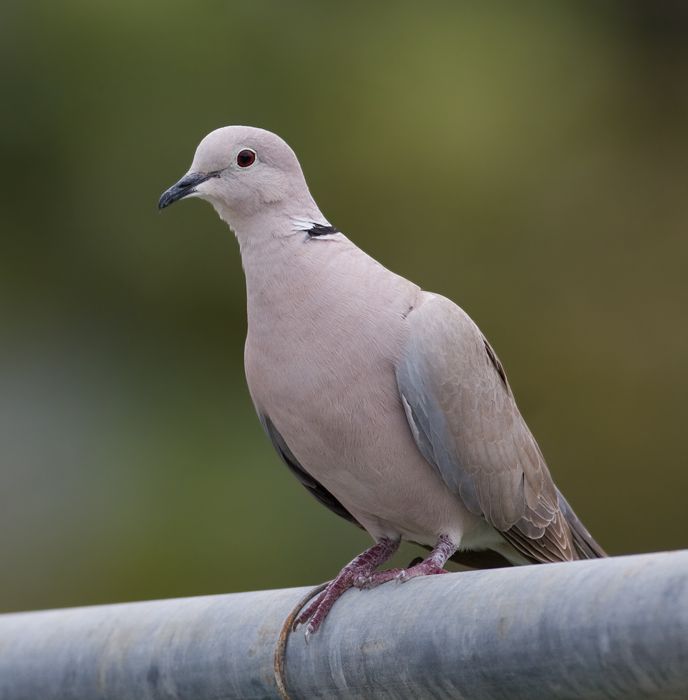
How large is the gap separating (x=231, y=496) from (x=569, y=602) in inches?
148

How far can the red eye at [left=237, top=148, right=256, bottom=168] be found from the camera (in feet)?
6.96

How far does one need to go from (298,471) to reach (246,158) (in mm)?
→ 779

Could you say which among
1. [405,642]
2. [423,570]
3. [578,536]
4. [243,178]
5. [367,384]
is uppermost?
[243,178]

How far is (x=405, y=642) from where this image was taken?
1.19m

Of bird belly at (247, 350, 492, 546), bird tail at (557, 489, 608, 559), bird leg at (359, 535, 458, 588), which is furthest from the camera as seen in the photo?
bird tail at (557, 489, 608, 559)

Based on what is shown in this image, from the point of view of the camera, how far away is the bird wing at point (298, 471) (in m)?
2.14

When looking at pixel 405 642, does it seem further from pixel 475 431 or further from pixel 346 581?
pixel 475 431

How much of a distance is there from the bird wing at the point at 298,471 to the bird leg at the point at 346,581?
0.54ft

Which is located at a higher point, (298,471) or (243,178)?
(243,178)

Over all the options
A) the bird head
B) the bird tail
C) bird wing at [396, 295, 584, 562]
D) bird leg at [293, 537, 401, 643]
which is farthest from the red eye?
the bird tail

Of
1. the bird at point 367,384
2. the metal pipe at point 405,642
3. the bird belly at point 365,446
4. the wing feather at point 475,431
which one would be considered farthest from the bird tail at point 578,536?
the metal pipe at point 405,642

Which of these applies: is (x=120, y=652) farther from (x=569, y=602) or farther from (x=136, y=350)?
(x=136, y=350)

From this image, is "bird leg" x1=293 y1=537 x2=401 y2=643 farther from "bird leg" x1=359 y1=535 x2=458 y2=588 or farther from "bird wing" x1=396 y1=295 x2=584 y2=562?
"bird wing" x1=396 y1=295 x2=584 y2=562

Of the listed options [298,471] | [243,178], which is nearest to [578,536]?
[298,471]
